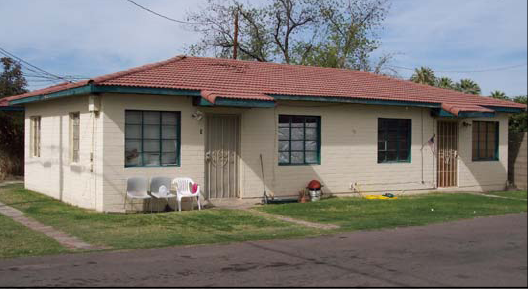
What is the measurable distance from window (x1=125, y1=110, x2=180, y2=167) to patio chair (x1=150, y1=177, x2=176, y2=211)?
1.54 ft

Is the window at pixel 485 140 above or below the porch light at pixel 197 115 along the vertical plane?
below

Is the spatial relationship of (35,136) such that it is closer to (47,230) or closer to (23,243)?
(47,230)

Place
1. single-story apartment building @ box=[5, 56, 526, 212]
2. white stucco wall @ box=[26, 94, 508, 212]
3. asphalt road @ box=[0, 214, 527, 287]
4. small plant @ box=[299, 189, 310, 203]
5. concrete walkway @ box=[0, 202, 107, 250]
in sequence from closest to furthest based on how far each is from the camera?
1. asphalt road @ box=[0, 214, 527, 287]
2. concrete walkway @ box=[0, 202, 107, 250]
3. white stucco wall @ box=[26, 94, 508, 212]
4. single-story apartment building @ box=[5, 56, 526, 212]
5. small plant @ box=[299, 189, 310, 203]

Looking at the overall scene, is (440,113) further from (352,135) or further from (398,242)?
(398,242)

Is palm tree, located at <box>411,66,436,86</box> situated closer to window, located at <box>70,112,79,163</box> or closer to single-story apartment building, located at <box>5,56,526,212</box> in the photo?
single-story apartment building, located at <box>5,56,526,212</box>

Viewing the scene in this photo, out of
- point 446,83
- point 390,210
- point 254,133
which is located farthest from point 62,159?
point 446,83

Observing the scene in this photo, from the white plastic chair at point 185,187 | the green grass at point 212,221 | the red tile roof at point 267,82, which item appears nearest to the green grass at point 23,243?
the green grass at point 212,221

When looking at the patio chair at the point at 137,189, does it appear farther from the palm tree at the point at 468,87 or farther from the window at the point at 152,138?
the palm tree at the point at 468,87

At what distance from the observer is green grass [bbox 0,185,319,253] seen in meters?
10.5

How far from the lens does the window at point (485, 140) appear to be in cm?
1995

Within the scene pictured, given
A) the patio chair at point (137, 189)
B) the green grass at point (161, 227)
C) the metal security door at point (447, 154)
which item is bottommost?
the green grass at point (161, 227)

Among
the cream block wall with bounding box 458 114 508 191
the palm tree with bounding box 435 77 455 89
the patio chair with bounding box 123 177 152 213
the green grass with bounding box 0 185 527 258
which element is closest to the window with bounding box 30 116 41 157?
the green grass with bounding box 0 185 527 258

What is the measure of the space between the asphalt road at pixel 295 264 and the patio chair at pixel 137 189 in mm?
4552

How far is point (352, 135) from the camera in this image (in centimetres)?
1745
